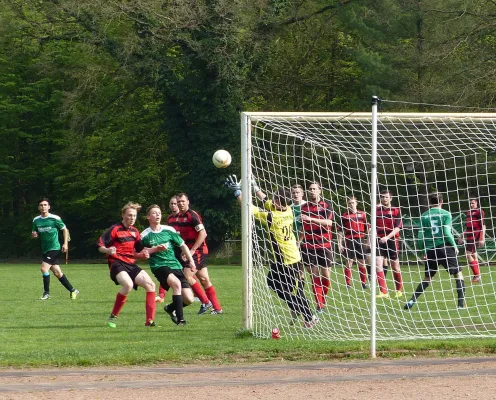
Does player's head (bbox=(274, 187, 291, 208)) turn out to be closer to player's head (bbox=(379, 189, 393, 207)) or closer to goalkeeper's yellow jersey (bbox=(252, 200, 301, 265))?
goalkeeper's yellow jersey (bbox=(252, 200, 301, 265))

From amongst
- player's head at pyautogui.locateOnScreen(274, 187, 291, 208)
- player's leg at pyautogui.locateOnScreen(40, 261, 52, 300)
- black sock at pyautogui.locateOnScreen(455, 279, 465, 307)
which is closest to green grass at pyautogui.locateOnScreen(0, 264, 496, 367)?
black sock at pyautogui.locateOnScreen(455, 279, 465, 307)

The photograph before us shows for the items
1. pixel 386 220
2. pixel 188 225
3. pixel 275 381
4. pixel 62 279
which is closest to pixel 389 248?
pixel 386 220

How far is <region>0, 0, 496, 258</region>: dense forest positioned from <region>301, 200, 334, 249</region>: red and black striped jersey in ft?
65.0

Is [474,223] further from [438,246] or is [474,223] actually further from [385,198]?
[438,246]

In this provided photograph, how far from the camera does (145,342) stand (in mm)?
10953

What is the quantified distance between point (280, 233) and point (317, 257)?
4.13 ft

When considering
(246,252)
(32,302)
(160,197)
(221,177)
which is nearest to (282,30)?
(221,177)

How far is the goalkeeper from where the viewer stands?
1204 cm

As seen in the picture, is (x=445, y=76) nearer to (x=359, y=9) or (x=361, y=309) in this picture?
(x=359, y=9)

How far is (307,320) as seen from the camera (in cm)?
1202

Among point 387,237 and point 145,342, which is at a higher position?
point 387,237

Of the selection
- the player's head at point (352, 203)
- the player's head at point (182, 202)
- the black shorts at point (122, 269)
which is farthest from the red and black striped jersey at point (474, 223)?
the black shorts at point (122, 269)

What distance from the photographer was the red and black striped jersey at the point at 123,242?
12680 millimetres

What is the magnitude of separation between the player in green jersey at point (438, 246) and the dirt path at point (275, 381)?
4.64 meters
